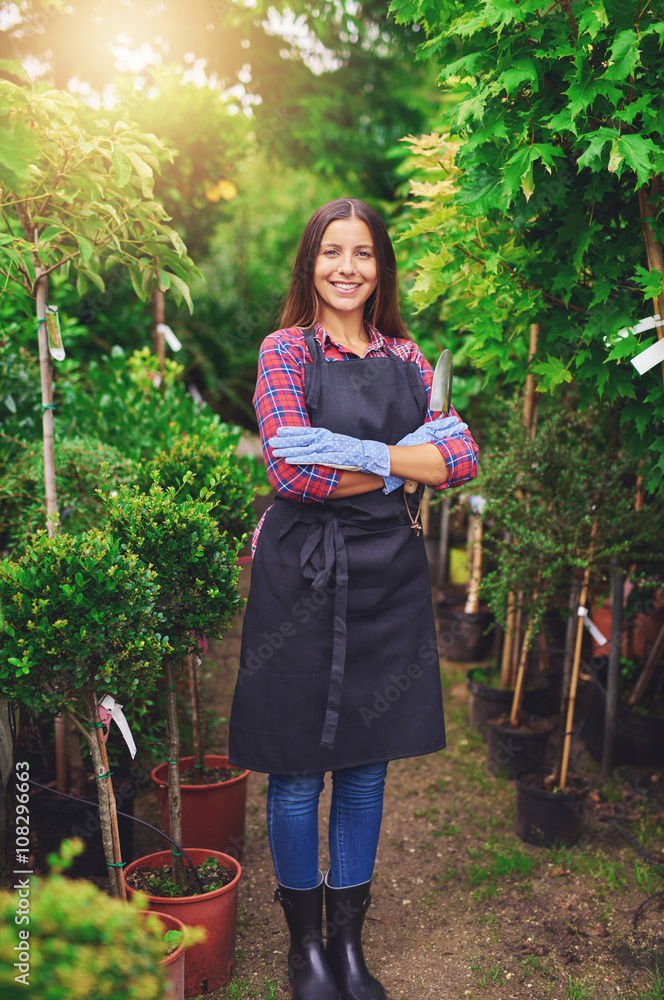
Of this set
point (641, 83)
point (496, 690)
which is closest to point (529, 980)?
point (496, 690)

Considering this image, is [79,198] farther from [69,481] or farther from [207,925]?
[207,925]

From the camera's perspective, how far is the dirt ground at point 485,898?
2350mm

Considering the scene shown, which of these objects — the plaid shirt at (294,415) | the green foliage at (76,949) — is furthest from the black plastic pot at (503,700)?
the green foliage at (76,949)

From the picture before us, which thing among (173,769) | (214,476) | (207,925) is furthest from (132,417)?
(207,925)

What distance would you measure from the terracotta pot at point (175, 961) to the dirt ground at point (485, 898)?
0.40m

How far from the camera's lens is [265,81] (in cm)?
613

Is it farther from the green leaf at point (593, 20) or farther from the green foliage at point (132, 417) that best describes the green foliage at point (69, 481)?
the green leaf at point (593, 20)

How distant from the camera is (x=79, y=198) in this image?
89.7 inches

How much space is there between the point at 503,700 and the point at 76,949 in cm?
333

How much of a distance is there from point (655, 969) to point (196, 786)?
162 centimetres

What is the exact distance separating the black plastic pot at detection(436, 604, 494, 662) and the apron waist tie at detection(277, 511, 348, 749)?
3.09m

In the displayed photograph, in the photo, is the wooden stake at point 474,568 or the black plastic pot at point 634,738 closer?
the black plastic pot at point 634,738

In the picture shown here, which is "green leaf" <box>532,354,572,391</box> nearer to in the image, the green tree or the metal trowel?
the metal trowel

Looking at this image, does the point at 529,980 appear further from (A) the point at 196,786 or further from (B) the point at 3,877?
(B) the point at 3,877
